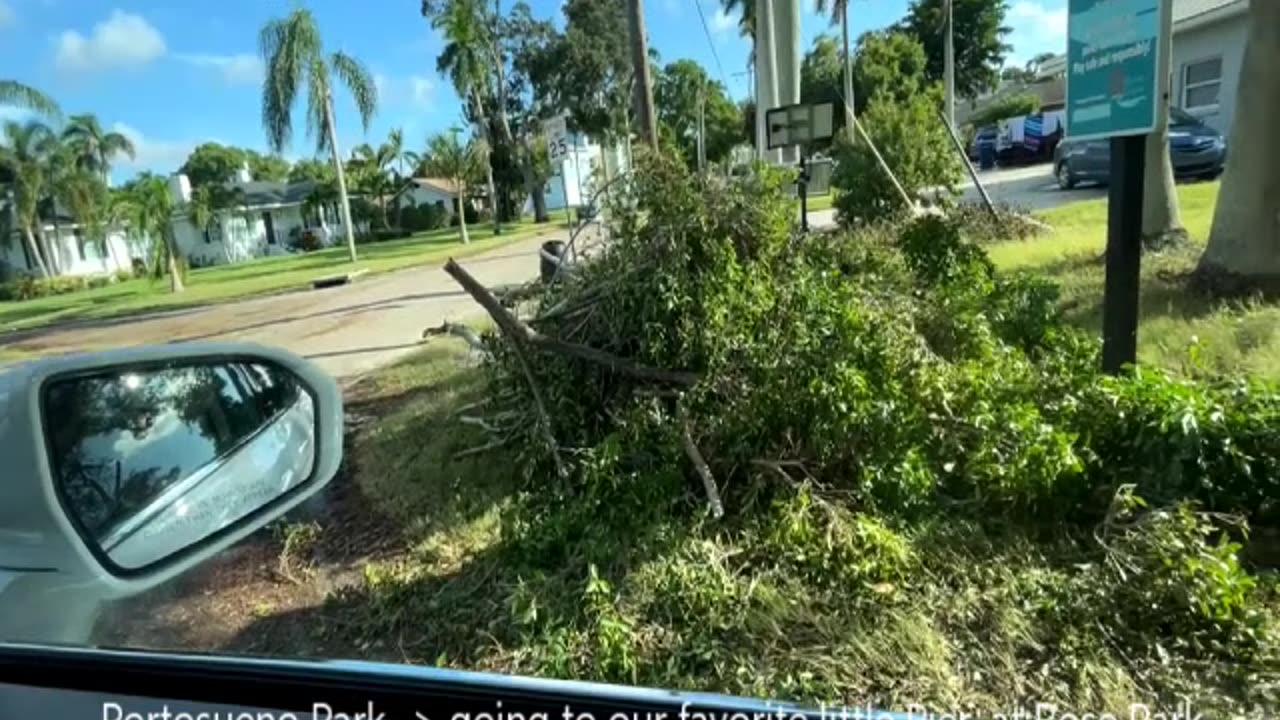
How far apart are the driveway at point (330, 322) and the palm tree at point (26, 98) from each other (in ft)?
55.7

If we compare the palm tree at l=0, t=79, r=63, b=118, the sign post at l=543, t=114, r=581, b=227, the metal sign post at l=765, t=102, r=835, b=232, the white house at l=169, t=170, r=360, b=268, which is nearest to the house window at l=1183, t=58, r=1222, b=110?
the metal sign post at l=765, t=102, r=835, b=232

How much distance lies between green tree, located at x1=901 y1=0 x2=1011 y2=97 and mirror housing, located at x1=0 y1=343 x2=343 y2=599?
5461 centimetres

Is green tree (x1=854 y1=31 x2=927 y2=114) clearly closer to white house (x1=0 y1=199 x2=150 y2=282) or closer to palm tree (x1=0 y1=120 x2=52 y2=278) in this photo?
white house (x1=0 y1=199 x2=150 y2=282)

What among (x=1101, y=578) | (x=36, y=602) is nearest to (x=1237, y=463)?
(x=1101, y=578)

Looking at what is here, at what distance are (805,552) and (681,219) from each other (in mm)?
2192

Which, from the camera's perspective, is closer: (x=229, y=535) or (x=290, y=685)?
(x=290, y=685)

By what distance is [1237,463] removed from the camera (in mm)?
3189

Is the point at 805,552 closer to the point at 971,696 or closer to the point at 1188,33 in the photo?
the point at 971,696

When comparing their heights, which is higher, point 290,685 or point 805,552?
point 290,685

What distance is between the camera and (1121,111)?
4.19 metres

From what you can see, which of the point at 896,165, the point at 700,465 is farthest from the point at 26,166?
the point at 700,465

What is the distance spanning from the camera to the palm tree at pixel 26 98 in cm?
3010

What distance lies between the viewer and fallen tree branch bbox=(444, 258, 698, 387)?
4352 mm

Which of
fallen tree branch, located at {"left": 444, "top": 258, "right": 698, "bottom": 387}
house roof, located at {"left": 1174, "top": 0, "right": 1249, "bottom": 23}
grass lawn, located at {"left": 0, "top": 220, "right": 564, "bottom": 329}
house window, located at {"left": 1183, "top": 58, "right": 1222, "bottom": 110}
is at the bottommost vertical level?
grass lawn, located at {"left": 0, "top": 220, "right": 564, "bottom": 329}
